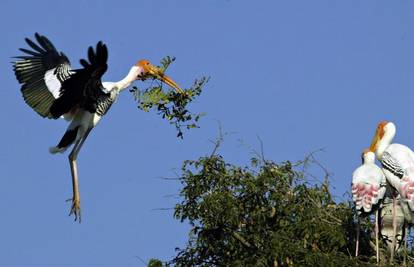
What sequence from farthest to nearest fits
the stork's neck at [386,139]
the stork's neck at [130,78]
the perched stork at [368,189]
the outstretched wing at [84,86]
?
the stork's neck at [130,78]
the stork's neck at [386,139]
the outstretched wing at [84,86]
the perched stork at [368,189]

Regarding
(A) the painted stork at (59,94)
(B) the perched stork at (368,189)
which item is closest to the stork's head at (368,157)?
(B) the perched stork at (368,189)

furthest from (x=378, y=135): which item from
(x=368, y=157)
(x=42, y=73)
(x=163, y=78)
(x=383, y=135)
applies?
(x=42, y=73)

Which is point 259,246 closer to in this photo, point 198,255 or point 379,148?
point 198,255

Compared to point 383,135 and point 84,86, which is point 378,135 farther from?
point 84,86

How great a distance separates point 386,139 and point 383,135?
0.08m

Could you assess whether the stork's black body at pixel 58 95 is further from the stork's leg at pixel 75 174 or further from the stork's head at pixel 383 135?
the stork's head at pixel 383 135

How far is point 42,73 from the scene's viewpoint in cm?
1323

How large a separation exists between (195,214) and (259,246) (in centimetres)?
68

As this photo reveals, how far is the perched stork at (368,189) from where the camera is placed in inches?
466

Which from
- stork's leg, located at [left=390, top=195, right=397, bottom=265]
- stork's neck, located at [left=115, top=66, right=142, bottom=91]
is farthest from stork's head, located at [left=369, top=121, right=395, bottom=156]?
stork's neck, located at [left=115, top=66, right=142, bottom=91]

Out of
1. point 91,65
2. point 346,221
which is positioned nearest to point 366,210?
point 346,221

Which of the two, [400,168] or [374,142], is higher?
[374,142]

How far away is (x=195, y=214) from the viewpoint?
470 inches

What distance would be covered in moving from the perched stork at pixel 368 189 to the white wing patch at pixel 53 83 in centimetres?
296
